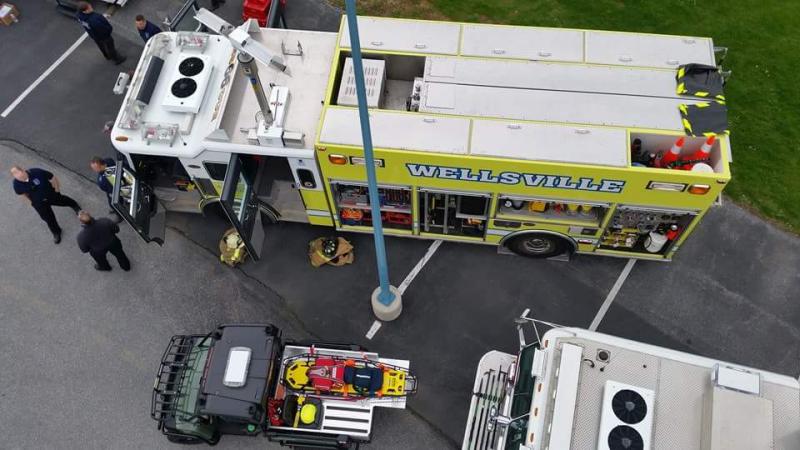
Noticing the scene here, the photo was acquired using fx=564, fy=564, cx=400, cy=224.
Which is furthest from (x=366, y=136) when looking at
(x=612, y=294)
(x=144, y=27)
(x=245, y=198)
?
(x=144, y=27)

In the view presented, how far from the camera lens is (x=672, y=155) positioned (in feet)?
→ 30.0

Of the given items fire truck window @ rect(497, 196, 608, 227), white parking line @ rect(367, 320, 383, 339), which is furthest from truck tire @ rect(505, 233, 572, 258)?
white parking line @ rect(367, 320, 383, 339)

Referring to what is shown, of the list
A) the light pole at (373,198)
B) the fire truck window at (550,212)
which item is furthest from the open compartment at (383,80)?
the fire truck window at (550,212)

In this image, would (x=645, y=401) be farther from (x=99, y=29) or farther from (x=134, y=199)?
(x=99, y=29)

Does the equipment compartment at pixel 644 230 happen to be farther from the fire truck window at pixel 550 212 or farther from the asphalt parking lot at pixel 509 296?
the asphalt parking lot at pixel 509 296

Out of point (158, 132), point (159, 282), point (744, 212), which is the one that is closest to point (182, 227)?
point (159, 282)

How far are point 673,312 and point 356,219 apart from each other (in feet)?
20.8

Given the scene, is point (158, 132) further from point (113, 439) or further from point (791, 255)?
point (791, 255)

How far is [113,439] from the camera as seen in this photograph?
32.4 ft

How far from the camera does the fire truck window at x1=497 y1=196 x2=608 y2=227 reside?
10.1 metres

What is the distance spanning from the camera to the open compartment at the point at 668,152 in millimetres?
8977

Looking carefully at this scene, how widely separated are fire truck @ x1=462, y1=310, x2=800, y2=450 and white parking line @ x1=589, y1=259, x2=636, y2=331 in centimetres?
337

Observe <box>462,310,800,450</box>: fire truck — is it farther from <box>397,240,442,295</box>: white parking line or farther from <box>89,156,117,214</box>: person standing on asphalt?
<box>89,156,117,214</box>: person standing on asphalt

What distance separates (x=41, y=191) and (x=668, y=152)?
→ 11331 mm
